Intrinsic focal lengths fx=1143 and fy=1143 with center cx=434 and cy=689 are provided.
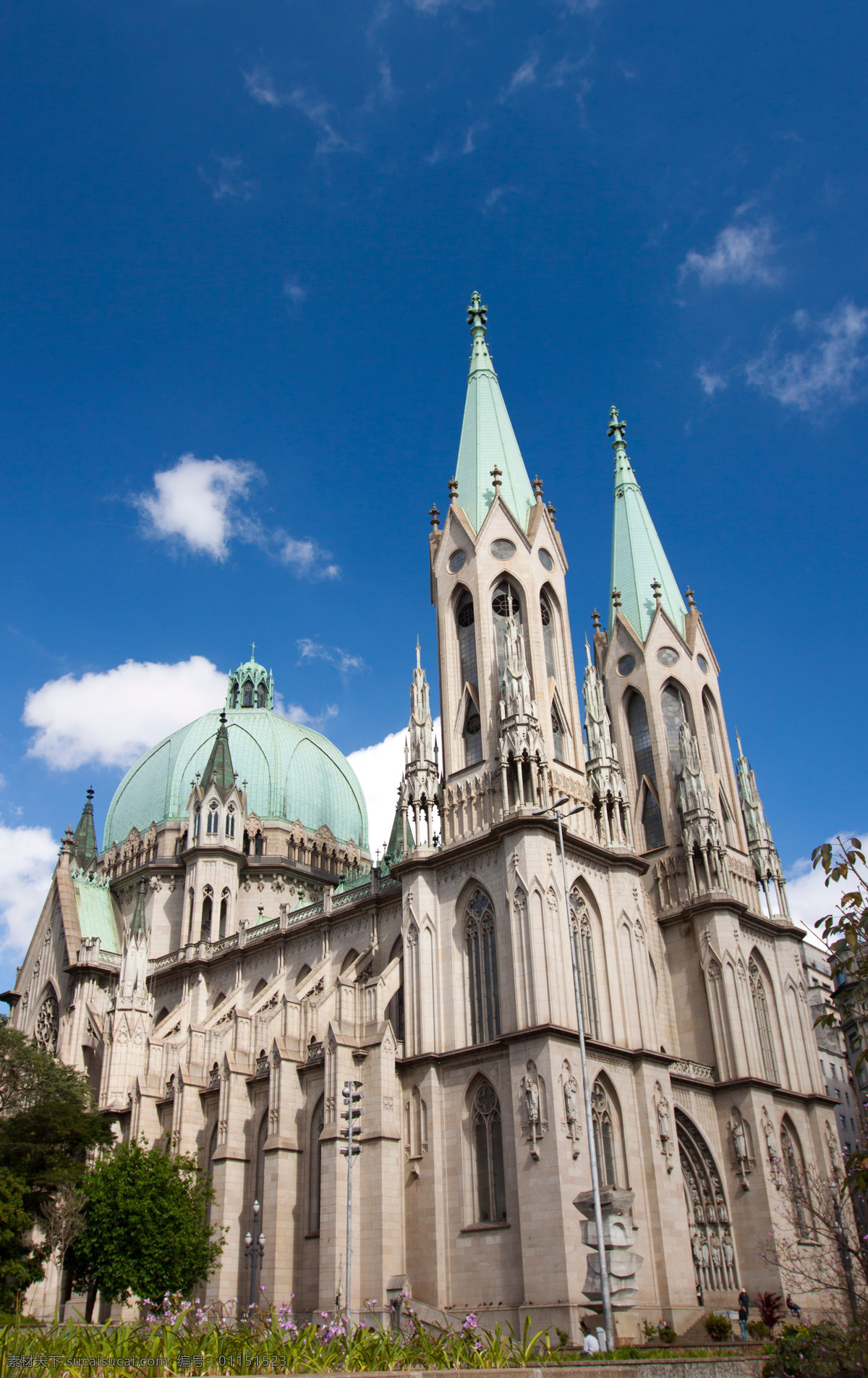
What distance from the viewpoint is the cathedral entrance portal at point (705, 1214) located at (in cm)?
3900

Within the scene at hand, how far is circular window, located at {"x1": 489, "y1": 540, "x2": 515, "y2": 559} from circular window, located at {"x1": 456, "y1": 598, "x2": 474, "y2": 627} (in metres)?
2.18

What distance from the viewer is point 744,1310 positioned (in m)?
35.4

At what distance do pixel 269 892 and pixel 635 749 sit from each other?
2192 cm

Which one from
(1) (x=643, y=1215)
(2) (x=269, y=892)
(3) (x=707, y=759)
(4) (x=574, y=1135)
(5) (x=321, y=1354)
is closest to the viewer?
(5) (x=321, y=1354)

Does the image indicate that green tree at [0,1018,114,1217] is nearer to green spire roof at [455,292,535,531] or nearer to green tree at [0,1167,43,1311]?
green tree at [0,1167,43,1311]

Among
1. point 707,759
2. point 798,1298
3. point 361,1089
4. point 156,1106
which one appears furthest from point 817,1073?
point 156,1106

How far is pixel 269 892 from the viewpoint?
6119cm

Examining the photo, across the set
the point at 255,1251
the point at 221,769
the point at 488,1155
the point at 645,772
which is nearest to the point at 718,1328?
the point at 488,1155

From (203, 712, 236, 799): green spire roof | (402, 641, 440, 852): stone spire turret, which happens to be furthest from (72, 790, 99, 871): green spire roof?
(402, 641, 440, 852): stone spire turret

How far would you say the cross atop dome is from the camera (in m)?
75.3

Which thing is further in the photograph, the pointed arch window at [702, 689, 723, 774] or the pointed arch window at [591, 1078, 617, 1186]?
the pointed arch window at [702, 689, 723, 774]

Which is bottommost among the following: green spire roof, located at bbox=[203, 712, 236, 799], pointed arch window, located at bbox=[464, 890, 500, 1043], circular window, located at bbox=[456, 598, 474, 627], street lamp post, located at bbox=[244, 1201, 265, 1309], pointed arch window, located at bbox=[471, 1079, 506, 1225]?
street lamp post, located at bbox=[244, 1201, 265, 1309]

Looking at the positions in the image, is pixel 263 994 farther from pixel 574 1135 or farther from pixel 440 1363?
pixel 440 1363

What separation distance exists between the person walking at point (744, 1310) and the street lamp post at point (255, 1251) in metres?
14.5
